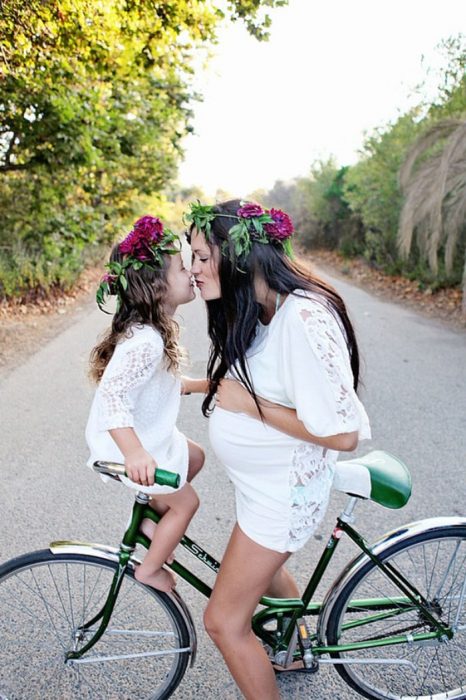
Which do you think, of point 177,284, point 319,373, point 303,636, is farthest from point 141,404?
point 303,636

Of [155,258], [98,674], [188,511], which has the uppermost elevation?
[155,258]

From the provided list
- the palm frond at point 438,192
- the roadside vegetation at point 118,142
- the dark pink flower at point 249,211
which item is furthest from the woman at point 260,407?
the palm frond at point 438,192

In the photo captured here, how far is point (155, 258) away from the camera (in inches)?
73.1

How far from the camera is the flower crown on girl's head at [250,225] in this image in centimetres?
158

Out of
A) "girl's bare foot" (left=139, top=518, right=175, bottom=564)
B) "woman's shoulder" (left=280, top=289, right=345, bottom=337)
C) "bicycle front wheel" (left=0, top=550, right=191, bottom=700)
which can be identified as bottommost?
"bicycle front wheel" (left=0, top=550, right=191, bottom=700)

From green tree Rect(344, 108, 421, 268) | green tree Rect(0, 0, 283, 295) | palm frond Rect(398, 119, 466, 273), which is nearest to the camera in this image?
green tree Rect(0, 0, 283, 295)

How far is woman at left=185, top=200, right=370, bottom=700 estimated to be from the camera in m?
1.56

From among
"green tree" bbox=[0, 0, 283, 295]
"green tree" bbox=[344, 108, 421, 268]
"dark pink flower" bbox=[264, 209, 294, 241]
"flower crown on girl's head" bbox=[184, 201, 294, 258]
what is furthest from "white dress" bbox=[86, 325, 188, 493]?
"green tree" bbox=[344, 108, 421, 268]

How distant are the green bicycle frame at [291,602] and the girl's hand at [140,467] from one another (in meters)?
0.26

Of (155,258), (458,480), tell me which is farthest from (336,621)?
(458,480)

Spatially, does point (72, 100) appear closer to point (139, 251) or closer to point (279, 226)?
point (139, 251)

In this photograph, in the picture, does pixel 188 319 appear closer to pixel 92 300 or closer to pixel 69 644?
pixel 92 300

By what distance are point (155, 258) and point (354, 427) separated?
87 centimetres

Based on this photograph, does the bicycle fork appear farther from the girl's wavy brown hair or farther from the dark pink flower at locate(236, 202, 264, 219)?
the dark pink flower at locate(236, 202, 264, 219)
